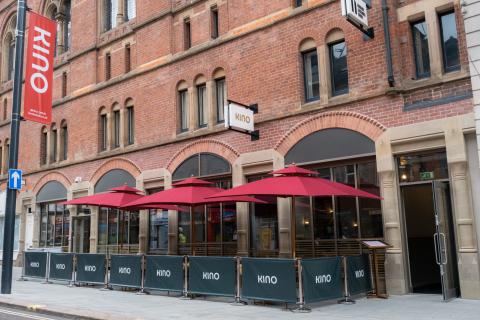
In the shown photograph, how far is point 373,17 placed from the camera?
13.4 metres

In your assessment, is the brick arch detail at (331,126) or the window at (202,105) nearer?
the brick arch detail at (331,126)

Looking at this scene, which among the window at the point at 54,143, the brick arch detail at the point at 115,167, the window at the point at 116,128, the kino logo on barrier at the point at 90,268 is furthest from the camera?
the window at the point at 54,143

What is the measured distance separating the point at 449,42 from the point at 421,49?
72 cm

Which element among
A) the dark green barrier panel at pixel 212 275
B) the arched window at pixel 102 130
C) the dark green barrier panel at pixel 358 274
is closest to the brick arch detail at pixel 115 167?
the arched window at pixel 102 130

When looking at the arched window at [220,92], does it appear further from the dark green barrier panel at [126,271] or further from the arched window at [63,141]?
the arched window at [63,141]

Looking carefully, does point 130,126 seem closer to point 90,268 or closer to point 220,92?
point 220,92

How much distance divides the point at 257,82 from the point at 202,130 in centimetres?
281

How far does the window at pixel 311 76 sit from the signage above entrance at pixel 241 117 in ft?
5.97

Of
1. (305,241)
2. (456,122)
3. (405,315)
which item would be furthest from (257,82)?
(405,315)

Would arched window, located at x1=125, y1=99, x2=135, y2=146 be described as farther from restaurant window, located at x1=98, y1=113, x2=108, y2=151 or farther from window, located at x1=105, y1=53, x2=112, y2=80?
window, located at x1=105, y1=53, x2=112, y2=80

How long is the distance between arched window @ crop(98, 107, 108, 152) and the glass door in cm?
1466

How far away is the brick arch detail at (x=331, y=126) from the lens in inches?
521

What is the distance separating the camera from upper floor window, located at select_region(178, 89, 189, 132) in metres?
18.7

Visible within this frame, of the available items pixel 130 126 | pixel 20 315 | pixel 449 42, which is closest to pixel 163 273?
pixel 20 315
